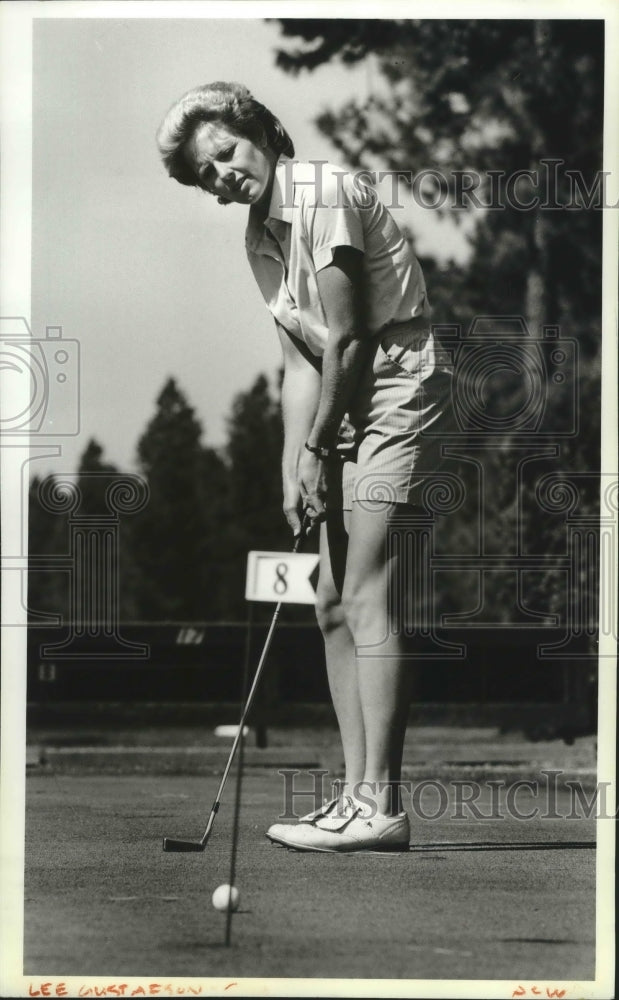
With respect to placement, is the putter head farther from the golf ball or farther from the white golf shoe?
the golf ball

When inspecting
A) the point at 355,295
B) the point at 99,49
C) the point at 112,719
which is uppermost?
the point at 99,49

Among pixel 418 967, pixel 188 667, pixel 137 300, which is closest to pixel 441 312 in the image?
pixel 188 667

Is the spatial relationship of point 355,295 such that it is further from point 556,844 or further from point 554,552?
point 554,552

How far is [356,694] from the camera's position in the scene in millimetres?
4188

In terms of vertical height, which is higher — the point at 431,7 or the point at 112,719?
the point at 431,7

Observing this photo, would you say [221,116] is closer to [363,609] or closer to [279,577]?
[279,577]

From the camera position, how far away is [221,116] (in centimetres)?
400

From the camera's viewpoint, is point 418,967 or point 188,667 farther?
point 188,667

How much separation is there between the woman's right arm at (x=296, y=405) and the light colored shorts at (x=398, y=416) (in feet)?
0.62

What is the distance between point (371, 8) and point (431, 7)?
0.15 m
